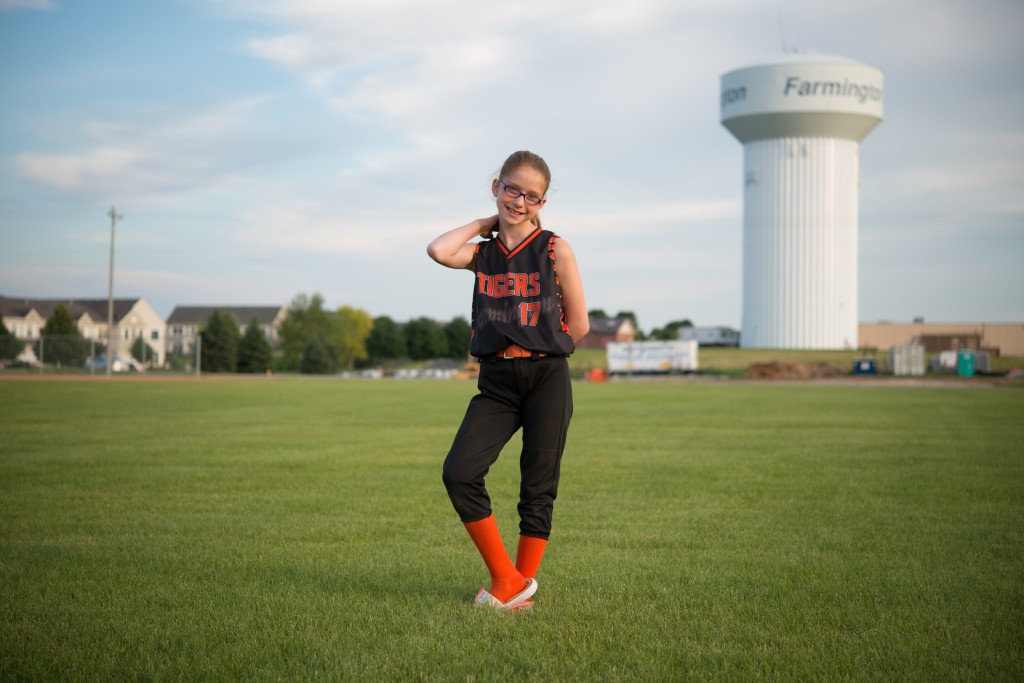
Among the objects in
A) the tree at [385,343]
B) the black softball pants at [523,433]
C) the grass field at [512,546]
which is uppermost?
the tree at [385,343]

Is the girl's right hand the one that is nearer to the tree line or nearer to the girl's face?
the girl's face

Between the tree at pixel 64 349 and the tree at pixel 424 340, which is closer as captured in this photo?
the tree at pixel 64 349

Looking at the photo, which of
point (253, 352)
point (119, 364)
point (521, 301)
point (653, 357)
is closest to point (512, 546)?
point (521, 301)

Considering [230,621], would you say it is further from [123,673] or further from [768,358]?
[768,358]

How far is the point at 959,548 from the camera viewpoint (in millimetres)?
6266

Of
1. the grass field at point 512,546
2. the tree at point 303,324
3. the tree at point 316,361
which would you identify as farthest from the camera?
the tree at point 303,324

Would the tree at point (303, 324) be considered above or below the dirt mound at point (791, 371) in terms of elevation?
above

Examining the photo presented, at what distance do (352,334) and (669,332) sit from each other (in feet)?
126

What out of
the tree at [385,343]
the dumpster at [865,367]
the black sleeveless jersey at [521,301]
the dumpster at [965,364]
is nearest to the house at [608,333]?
the tree at [385,343]

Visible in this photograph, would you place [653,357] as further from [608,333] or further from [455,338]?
[455,338]

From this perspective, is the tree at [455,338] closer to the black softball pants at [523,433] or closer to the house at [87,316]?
the house at [87,316]

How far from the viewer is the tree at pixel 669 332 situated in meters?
110

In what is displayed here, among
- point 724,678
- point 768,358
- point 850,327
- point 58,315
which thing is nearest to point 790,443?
point 724,678

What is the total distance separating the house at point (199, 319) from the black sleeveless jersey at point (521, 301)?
11742 centimetres
